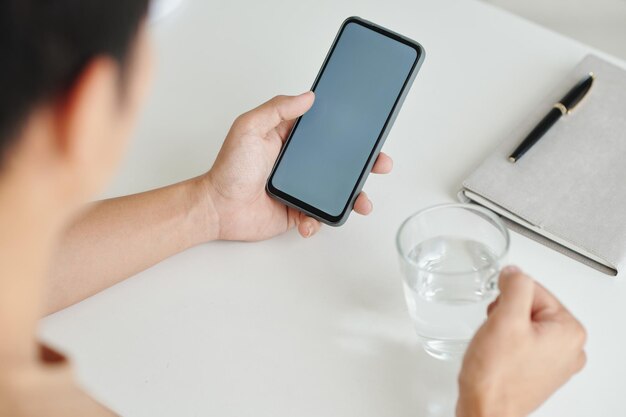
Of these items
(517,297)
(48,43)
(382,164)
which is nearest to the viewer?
(48,43)

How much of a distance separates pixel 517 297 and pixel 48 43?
0.45 metres

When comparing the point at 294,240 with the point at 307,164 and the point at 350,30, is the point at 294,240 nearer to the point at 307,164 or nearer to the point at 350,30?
the point at 307,164

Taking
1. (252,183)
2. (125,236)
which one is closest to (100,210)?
(125,236)

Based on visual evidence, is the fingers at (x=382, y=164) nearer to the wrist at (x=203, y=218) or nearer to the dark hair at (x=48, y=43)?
the wrist at (x=203, y=218)

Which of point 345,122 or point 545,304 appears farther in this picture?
point 345,122

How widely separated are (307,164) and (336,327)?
0.62 ft

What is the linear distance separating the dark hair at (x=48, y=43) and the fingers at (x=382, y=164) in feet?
1.75

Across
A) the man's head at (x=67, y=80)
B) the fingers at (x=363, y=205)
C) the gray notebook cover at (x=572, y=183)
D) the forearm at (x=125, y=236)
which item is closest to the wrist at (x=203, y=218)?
the forearm at (x=125, y=236)

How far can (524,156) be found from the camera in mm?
958

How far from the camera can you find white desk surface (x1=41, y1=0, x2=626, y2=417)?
0.80 meters

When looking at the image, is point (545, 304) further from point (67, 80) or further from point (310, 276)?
point (67, 80)

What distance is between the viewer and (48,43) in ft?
1.27

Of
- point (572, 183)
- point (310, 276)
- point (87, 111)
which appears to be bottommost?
point (310, 276)

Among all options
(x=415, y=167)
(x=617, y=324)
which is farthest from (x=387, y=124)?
(x=617, y=324)
